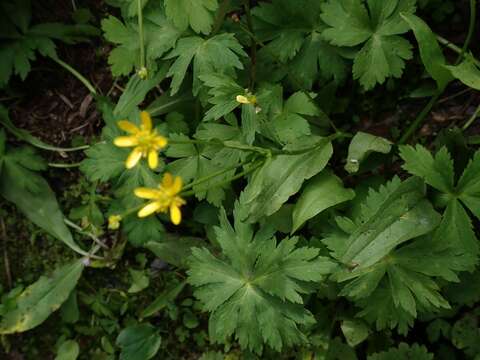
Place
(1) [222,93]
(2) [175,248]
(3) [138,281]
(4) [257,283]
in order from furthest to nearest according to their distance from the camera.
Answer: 1. (3) [138,281]
2. (2) [175,248]
3. (4) [257,283]
4. (1) [222,93]

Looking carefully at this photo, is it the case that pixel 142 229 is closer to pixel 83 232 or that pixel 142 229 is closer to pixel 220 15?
pixel 83 232

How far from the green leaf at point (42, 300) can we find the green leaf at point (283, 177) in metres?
1.30

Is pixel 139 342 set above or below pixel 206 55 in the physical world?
below

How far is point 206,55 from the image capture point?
2.66 metres

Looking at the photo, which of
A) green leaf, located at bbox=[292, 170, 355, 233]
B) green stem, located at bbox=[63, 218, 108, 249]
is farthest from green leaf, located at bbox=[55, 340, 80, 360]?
green leaf, located at bbox=[292, 170, 355, 233]

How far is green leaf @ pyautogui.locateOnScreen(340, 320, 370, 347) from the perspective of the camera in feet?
9.51

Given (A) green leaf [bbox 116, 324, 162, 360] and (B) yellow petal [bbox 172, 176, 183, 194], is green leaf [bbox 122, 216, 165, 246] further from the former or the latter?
(B) yellow petal [bbox 172, 176, 183, 194]

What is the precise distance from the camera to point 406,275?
8.26 feet

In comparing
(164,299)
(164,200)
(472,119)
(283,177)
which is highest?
(164,200)

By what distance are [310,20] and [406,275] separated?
1.25 meters

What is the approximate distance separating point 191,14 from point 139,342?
181 cm

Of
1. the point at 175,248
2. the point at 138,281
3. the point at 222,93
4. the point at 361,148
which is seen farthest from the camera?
the point at 138,281

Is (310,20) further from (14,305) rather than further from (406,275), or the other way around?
(14,305)

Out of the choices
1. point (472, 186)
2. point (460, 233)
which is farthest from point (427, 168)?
point (460, 233)
